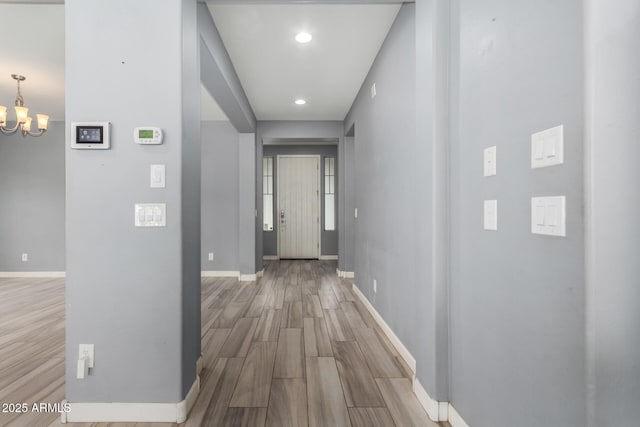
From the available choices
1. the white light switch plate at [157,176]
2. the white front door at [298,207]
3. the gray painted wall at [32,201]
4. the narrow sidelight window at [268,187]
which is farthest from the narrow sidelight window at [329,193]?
the white light switch plate at [157,176]

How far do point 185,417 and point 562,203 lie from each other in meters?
1.95

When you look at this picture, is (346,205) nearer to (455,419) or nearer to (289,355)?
(289,355)

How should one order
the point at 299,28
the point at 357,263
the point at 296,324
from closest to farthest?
the point at 299,28, the point at 296,324, the point at 357,263

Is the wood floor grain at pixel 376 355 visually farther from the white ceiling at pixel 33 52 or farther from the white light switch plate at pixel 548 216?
the white ceiling at pixel 33 52

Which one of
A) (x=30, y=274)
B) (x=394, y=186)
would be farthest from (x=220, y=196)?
(x=394, y=186)

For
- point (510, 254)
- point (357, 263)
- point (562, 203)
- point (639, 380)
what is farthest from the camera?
point (357, 263)

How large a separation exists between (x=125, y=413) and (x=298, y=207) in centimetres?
546

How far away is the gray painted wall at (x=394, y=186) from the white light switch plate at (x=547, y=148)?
807 millimetres

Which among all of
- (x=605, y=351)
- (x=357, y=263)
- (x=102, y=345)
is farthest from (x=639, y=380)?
(x=357, y=263)

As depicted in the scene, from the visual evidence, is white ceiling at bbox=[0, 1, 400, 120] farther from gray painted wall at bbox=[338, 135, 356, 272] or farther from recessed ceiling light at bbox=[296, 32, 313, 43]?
gray painted wall at bbox=[338, 135, 356, 272]

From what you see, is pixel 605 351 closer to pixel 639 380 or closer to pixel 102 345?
pixel 639 380

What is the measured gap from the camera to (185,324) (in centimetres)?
165

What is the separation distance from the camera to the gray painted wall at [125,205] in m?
A: 1.58

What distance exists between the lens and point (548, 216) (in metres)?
0.97
